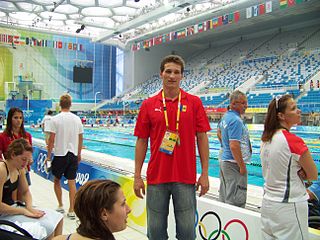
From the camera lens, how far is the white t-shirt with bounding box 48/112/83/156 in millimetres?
3957

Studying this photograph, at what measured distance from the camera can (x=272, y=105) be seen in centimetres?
186

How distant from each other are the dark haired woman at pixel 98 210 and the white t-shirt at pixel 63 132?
2860 millimetres

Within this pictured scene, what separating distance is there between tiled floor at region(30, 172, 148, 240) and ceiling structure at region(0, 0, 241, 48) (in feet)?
40.8

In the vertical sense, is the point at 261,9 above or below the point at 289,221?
above

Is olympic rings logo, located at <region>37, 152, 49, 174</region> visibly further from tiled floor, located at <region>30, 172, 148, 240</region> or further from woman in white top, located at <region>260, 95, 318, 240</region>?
woman in white top, located at <region>260, 95, 318, 240</region>

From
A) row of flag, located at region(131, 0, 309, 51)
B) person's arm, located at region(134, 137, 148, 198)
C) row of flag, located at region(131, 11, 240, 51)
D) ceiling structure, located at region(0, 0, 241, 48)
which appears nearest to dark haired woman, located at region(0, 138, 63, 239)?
person's arm, located at region(134, 137, 148, 198)

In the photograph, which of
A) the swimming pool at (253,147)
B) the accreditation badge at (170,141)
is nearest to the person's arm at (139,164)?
the accreditation badge at (170,141)

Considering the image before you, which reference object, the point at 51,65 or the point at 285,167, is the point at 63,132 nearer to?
the point at 285,167

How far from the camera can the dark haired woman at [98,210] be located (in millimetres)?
1159

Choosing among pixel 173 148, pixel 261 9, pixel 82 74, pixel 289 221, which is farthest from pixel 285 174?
pixel 82 74

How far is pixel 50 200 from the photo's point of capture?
15.7 feet

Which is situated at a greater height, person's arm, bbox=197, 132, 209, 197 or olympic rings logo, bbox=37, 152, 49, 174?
person's arm, bbox=197, 132, 209, 197

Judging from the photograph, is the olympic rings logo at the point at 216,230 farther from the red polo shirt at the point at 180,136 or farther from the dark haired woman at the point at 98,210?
the dark haired woman at the point at 98,210

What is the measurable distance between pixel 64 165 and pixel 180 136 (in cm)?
236
